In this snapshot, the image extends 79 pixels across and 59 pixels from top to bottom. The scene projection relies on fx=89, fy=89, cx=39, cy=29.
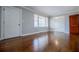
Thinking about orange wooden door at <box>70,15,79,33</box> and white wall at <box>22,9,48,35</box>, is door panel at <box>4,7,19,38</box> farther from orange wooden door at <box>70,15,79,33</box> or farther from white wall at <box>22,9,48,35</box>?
orange wooden door at <box>70,15,79,33</box>

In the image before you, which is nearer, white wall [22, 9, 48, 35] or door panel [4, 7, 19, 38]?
door panel [4, 7, 19, 38]

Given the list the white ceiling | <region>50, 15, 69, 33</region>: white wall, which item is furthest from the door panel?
<region>50, 15, 69, 33</region>: white wall

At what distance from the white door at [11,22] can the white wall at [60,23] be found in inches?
175

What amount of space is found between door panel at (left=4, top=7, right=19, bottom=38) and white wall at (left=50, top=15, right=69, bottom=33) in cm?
451

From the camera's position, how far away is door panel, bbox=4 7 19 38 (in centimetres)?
452

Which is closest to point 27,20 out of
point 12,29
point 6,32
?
point 12,29

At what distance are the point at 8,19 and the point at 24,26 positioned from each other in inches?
58.1

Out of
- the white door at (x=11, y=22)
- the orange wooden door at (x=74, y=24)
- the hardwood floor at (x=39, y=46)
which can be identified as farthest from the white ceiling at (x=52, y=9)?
the hardwood floor at (x=39, y=46)

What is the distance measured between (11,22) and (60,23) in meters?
5.25

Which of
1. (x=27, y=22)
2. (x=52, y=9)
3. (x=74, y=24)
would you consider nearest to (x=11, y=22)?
(x=27, y=22)

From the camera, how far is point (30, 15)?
6.59 m

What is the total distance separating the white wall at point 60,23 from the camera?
7.95 metres

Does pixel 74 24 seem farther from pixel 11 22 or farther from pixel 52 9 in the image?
pixel 11 22
